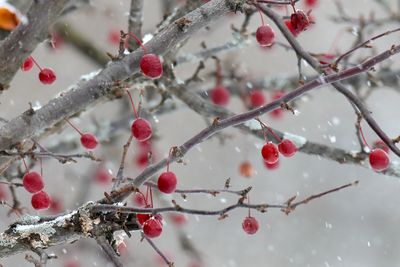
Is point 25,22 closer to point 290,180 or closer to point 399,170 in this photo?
point 399,170

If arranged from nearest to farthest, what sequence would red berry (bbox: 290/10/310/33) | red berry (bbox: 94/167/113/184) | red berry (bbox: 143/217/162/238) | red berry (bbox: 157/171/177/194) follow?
red berry (bbox: 143/217/162/238) < red berry (bbox: 157/171/177/194) < red berry (bbox: 290/10/310/33) < red berry (bbox: 94/167/113/184)

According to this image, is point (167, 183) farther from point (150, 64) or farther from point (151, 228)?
point (150, 64)

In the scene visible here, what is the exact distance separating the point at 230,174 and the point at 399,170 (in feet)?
17.2

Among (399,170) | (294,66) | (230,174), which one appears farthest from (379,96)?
(399,170)

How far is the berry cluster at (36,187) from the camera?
2010mm

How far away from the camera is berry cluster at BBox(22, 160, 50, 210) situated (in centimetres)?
201

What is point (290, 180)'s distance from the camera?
7.45 metres

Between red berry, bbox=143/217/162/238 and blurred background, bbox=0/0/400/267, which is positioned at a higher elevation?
red berry, bbox=143/217/162/238

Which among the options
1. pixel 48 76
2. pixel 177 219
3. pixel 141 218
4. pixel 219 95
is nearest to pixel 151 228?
pixel 141 218

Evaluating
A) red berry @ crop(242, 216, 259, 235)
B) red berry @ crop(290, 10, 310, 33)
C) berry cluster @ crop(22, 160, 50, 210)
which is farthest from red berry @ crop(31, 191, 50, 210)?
red berry @ crop(290, 10, 310, 33)

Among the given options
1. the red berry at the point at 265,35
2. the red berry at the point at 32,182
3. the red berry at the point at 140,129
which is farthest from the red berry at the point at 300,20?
the red berry at the point at 32,182

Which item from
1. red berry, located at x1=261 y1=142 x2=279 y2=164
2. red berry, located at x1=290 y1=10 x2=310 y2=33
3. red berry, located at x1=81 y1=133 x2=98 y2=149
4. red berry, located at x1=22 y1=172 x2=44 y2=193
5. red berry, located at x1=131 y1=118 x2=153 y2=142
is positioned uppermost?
red berry, located at x1=22 y1=172 x2=44 y2=193

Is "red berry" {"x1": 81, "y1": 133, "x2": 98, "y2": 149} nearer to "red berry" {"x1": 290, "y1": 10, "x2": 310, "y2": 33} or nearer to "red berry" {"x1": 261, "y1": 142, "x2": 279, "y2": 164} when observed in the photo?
"red berry" {"x1": 261, "y1": 142, "x2": 279, "y2": 164}

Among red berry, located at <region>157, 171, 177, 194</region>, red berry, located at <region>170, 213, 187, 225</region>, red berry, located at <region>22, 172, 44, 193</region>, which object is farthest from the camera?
red berry, located at <region>170, 213, 187, 225</region>
